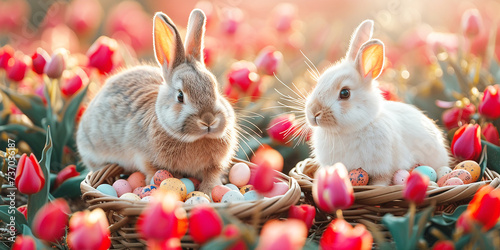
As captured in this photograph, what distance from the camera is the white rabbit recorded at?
193 centimetres

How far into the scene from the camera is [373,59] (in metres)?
1.93

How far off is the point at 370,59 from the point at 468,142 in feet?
1.73

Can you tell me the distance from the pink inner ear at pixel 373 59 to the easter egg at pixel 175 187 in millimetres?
801

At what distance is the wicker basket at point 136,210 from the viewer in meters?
1.55

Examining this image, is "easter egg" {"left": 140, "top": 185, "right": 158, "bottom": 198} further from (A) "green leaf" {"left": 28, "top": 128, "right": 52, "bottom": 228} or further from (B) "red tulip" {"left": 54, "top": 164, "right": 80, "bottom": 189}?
(B) "red tulip" {"left": 54, "top": 164, "right": 80, "bottom": 189}

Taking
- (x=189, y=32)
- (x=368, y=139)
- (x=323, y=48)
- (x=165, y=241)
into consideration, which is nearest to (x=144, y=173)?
(x=189, y=32)

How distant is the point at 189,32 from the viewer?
2094mm

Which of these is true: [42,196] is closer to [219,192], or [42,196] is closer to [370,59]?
[219,192]

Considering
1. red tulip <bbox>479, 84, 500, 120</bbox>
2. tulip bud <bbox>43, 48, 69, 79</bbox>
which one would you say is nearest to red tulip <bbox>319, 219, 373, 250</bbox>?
red tulip <bbox>479, 84, 500, 120</bbox>

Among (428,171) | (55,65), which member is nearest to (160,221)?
(428,171)

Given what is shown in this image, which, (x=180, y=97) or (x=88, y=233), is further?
(x=180, y=97)

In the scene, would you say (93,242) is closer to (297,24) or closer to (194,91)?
(194,91)

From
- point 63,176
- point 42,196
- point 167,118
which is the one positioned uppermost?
point 167,118

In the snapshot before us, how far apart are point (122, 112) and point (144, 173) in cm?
31
